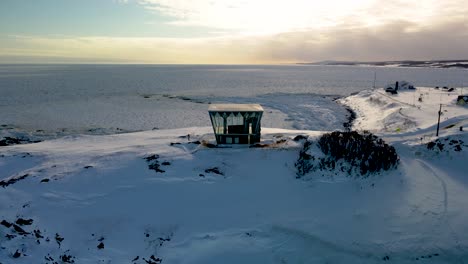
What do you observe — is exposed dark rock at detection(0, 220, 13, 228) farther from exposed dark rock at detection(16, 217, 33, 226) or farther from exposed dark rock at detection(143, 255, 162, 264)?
exposed dark rock at detection(143, 255, 162, 264)

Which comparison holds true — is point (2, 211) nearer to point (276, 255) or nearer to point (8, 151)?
point (8, 151)

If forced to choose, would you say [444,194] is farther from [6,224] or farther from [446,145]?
[6,224]

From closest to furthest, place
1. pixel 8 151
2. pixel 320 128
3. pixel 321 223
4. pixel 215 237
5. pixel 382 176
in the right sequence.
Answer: pixel 215 237
pixel 321 223
pixel 382 176
pixel 8 151
pixel 320 128

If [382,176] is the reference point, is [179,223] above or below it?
below

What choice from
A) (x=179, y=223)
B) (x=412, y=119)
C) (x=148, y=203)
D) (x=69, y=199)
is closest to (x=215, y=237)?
(x=179, y=223)

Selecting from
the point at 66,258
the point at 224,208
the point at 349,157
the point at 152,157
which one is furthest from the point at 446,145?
the point at 66,258

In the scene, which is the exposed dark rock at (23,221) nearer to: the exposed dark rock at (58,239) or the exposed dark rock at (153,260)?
the exposed dark rock at (58,239)

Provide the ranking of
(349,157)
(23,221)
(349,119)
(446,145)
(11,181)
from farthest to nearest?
(349,119), (446,145), (349,157), (11,181), (23,221)
